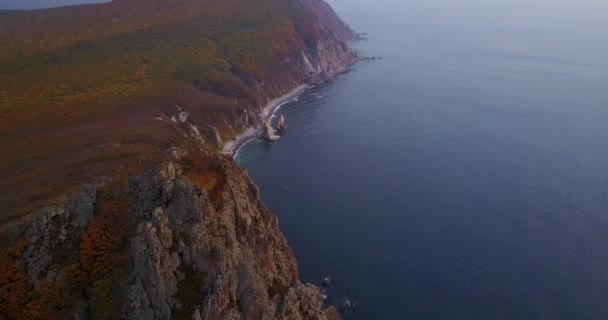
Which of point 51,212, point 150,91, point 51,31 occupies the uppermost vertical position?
point 51,31

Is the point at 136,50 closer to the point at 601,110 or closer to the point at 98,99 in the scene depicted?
the point at 98,99

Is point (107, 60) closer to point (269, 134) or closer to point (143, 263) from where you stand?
point (269, 134)

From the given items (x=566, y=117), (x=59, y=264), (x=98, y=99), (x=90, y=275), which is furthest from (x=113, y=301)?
(x=566, y=117)

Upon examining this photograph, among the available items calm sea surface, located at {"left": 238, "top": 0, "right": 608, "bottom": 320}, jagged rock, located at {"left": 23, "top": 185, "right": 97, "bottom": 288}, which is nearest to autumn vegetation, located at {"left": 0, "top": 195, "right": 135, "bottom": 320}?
jagged rock, located at {"left": 23, "top": 185, "right": 97, "bottom": 288}

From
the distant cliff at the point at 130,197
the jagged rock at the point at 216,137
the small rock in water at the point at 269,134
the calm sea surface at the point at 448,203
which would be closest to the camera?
the distant cliff at the point at 130,197

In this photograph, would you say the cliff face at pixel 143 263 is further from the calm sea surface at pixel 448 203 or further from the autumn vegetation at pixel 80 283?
the calm sea surface at pixel 448 203

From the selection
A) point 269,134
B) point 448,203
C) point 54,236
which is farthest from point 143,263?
point 269,134

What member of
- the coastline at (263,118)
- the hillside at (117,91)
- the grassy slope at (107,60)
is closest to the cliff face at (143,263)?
the hillside at (117,91)
